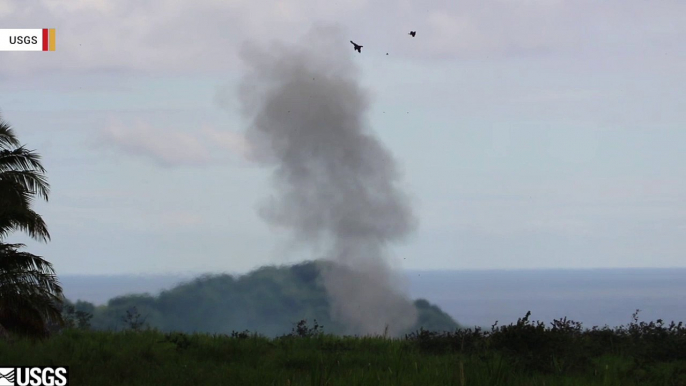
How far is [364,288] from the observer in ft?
306

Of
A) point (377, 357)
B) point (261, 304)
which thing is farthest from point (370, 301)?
point (377, 357)

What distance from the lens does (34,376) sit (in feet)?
49.8

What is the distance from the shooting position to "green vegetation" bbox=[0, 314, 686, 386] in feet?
46.6

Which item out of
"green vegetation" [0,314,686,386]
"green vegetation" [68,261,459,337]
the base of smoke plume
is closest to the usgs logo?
"green vegetation" [0,314,686,386]

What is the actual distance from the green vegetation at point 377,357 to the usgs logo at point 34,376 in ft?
1.31

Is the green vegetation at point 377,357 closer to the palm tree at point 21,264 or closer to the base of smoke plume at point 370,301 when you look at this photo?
the palm tree at point 21,264

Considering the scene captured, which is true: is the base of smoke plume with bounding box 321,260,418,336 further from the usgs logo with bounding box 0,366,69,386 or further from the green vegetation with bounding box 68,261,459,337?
the usgs logo with bounding box 0,366,69,386

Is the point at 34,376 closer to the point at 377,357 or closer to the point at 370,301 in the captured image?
the point at 377,357

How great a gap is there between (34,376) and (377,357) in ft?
25.2

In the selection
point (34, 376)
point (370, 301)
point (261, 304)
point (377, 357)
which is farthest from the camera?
point (261, 304)

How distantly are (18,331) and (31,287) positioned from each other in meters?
1.08

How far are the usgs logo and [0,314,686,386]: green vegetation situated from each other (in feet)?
1.31

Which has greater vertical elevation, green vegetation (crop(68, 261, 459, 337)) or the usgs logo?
green vegetation (crop(68, 261, 459, 337))

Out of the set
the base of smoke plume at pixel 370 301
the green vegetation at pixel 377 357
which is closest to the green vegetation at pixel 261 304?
the base of smoke plume at pixel 370 301
